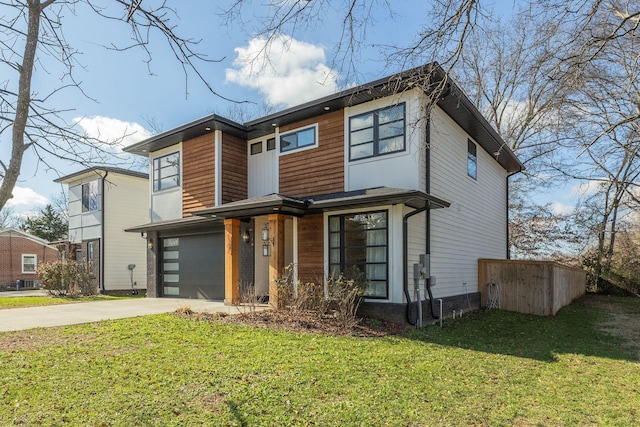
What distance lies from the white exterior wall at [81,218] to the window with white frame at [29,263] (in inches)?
376

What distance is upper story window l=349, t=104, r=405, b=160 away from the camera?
8828mm

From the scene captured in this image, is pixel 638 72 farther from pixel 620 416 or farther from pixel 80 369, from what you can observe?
pixel 80 369

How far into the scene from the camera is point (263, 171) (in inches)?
463

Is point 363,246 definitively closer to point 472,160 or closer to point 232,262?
point 232,262

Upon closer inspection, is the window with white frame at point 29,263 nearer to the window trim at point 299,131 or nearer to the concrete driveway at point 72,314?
the concrete driveway at point 72,314

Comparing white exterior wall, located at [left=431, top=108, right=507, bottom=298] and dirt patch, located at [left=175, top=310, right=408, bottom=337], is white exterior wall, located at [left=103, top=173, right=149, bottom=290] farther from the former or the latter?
white exterior wall, located at [left=431, top=108, right=507, bottom=298]

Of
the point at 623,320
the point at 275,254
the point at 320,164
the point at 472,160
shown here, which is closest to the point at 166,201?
the point at 275,254

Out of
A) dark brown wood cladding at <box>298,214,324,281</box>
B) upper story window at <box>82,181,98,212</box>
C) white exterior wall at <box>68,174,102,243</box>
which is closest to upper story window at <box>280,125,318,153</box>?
dark brown wood cladding at <box>298,214,324,281</box>

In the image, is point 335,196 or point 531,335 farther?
point 335,196

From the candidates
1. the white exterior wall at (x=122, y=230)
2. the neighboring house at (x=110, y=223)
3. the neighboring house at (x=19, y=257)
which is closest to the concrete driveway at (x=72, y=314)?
the neighboring house at (x=110, y=223)

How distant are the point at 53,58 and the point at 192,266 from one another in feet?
32.3

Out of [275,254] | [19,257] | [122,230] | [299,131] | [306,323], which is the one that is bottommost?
[306,323]

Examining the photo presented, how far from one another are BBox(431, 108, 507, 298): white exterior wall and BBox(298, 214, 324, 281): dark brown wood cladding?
2.61 metres

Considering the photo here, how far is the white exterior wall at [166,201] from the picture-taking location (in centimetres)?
1277
